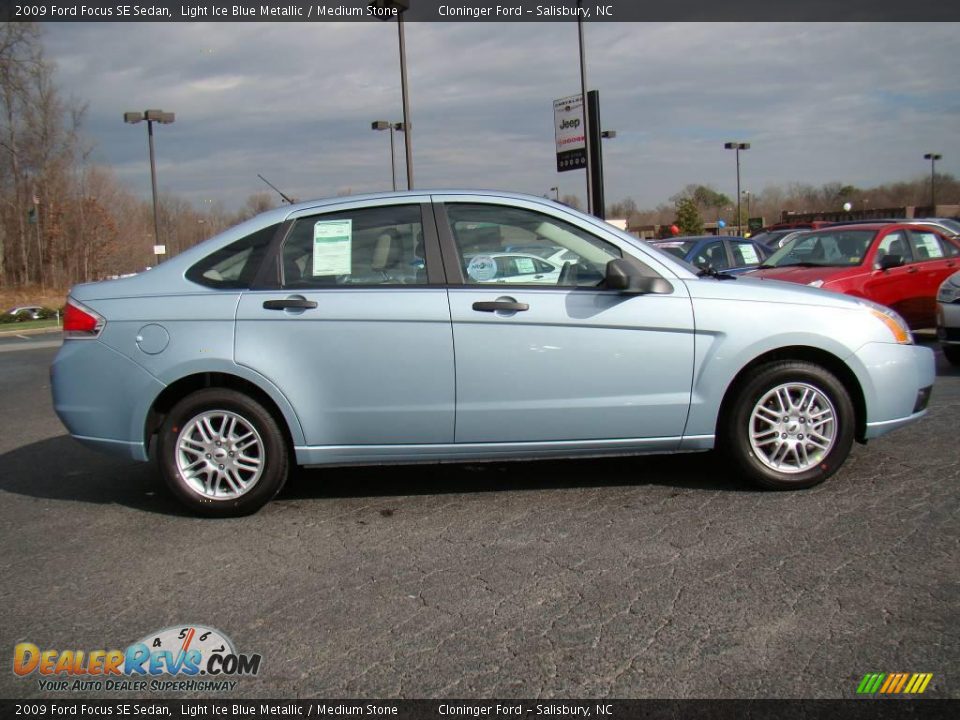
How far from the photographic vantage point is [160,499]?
508cm

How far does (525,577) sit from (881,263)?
828cm

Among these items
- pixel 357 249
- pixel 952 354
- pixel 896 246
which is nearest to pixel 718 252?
pixel 896 246

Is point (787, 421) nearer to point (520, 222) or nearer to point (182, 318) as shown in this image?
point (520, 222)

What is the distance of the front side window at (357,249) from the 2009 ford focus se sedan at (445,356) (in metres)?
0.01

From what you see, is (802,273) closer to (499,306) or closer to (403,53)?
(499,306)

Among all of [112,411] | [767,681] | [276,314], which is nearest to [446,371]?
[276,314]

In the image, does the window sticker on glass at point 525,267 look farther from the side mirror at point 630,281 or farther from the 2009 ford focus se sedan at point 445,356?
the side mirror at point 630,281

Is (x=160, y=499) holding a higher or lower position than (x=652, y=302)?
lower

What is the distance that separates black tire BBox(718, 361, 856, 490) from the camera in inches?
183

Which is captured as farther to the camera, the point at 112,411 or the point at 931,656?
the point at 112,411

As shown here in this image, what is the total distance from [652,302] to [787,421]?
1.03 meters

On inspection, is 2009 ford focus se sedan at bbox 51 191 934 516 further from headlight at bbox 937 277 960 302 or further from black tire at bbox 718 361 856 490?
headlight at bbox 937 277 960 302

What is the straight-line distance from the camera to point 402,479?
17.6 feet

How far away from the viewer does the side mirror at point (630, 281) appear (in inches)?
178
